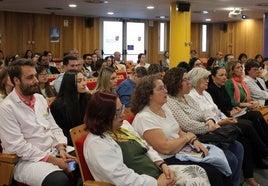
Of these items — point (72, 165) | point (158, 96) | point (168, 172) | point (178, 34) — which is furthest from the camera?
point (178, 34)

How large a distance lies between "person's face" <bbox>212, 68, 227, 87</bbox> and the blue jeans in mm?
1447

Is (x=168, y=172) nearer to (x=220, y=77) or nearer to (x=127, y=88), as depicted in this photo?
(x=127, y=88)

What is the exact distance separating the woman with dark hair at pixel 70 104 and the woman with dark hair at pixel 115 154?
101cm

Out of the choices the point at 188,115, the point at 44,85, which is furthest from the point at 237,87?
the point at 44,85

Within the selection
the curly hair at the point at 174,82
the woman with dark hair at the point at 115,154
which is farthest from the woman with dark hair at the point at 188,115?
the woman with dark hair at the point at 115,154

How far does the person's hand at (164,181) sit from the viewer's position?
2457 millimetres

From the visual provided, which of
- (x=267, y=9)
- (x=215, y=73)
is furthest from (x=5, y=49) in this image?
(x=215, y=73)

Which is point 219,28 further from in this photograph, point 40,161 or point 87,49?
point 40,161

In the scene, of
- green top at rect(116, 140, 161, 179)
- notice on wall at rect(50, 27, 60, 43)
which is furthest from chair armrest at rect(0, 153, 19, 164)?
notice on wall at rect(50, 27, 60, 43)

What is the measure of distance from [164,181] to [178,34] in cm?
813

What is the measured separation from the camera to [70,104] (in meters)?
3.54

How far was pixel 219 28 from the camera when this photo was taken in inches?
707

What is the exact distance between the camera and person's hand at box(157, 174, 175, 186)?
2.46 metres

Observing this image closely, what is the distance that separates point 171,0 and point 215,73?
5322 mm
